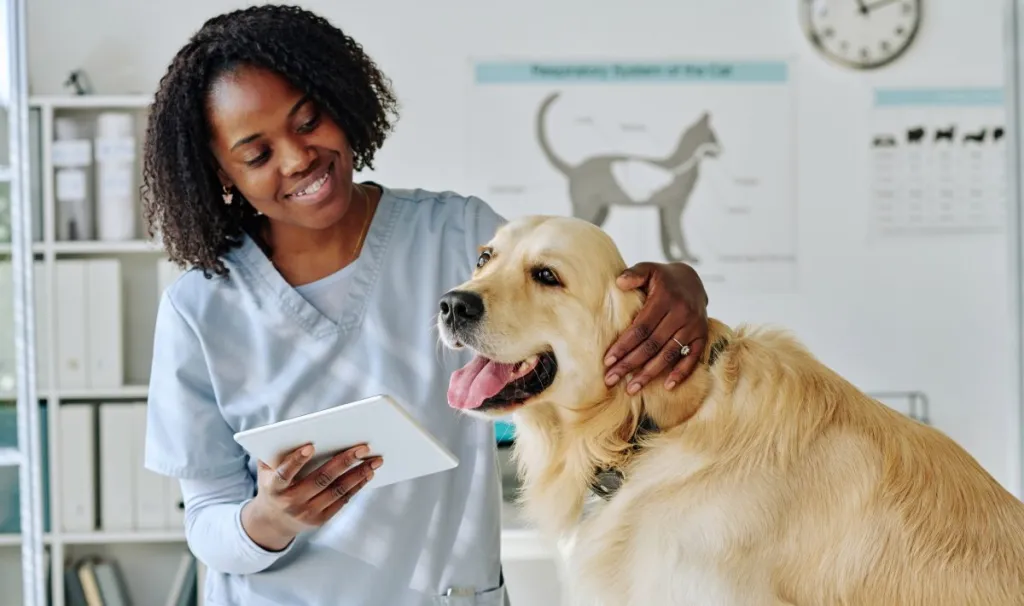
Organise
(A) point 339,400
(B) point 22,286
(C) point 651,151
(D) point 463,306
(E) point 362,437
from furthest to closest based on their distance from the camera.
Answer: (C) point 651,151 → (B) point 22,286 → (A) point 339,400 → (D) point 463,306 → (E) point 362,437

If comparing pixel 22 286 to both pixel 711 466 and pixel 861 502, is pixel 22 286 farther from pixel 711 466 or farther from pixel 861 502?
pixel 861 502

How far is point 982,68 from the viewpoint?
398cm

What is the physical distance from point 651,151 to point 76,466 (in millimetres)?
2426

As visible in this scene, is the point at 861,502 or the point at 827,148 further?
the point at 827,148

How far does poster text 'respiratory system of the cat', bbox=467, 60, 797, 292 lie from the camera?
3883mm

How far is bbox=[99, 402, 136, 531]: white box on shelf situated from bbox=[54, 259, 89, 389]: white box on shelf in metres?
0.15

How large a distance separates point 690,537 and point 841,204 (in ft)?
10.3

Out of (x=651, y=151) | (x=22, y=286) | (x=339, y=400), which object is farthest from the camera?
(x=651, y=151)

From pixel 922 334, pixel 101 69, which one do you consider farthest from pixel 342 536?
pixel 922 334

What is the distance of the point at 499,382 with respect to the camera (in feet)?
4.12

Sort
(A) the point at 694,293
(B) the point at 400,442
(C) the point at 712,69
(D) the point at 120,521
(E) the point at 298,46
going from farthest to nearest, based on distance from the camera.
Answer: (C) the point at 712,69
(D) the point at 120,521
(E) the point at 298,46
(A) the point at 694,293
(B) the point at 400,442

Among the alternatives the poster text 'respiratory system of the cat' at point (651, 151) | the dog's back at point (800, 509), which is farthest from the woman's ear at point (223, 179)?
the poster text 'respiratory system of the cat' at point (651, 151)

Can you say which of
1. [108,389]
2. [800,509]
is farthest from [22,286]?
[800,509]

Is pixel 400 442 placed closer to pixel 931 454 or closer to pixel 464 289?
pixel 464 289
